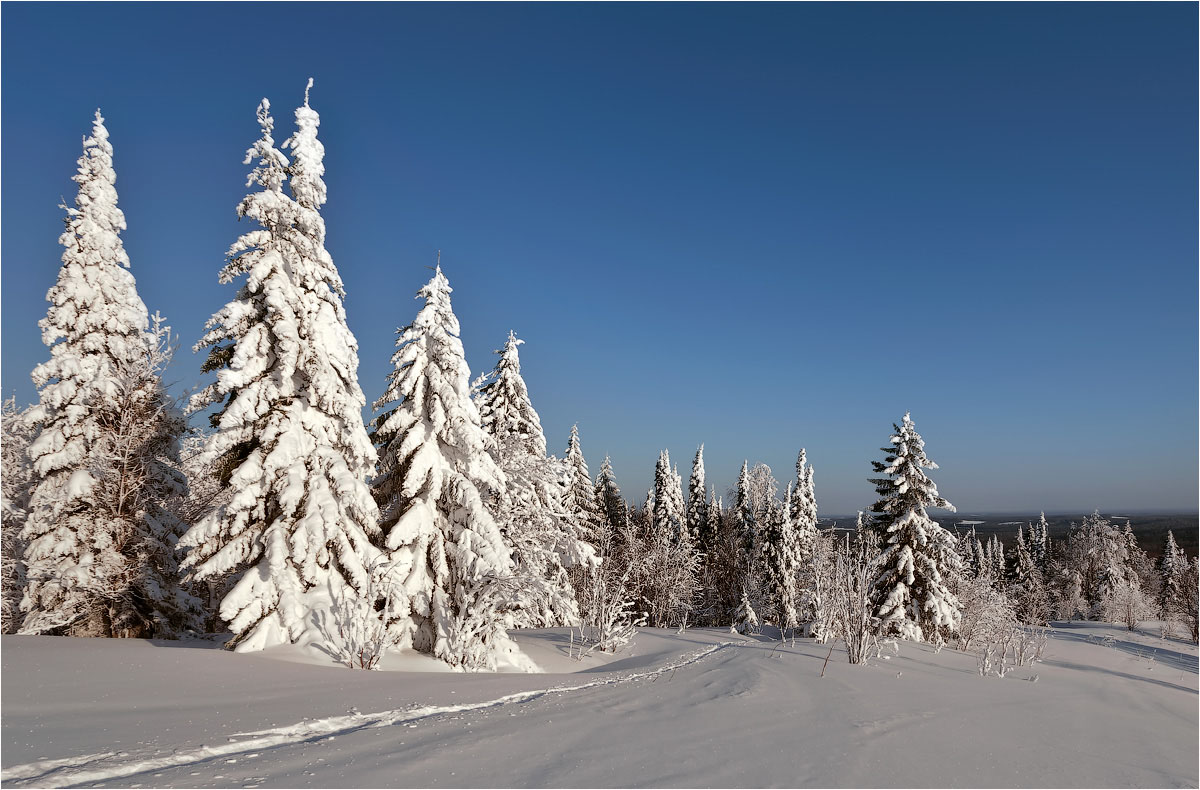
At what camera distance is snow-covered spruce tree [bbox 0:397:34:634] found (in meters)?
15.8

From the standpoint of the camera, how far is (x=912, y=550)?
2547 centimetres

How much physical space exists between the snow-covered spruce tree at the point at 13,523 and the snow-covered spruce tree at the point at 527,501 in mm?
12048

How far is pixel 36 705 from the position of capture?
6258 mm

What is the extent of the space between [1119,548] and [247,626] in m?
79.9

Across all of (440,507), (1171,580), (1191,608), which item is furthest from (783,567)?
(1171,580)

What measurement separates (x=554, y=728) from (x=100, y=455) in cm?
1494

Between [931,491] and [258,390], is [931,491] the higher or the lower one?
the lower one

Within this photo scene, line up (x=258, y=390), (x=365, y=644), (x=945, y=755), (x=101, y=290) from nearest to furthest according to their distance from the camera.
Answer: (x=945, y=755), (x=365, y=644), (x=258, y=390), (x=101, y=290)

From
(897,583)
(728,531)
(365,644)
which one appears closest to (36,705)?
(365,644)

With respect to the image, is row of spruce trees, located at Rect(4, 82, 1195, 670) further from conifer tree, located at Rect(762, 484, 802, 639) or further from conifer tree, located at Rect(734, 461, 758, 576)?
conifer tree, located at Rect(734, 461, 758, 576)

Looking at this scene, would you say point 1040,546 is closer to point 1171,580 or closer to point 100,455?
point 1171,580

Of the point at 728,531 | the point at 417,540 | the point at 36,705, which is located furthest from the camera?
the point at 728,531

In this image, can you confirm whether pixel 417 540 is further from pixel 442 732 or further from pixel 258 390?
pixel 442 732

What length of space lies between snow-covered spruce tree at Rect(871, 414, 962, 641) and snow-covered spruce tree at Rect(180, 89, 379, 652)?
21.1 metres
